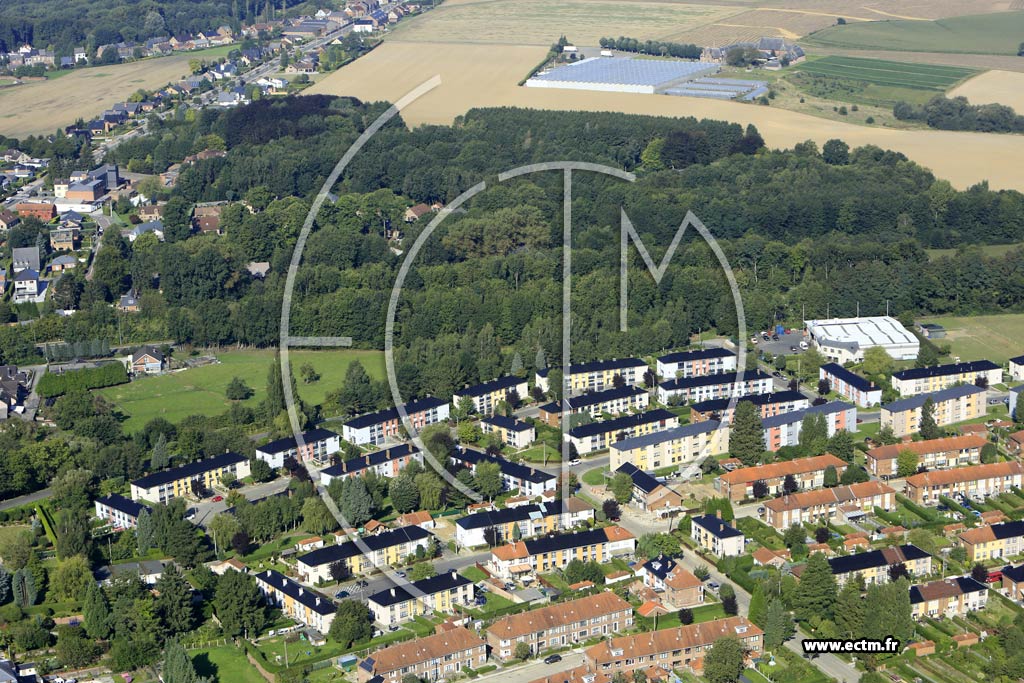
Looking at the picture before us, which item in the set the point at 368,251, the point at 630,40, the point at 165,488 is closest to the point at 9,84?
the point at 630,40

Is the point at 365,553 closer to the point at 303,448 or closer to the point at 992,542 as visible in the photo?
the point at 303,448

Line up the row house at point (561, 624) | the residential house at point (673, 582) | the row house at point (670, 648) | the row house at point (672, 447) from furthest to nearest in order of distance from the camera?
the row house at point (672, 447), the residential house at point (673, 582), the row house at point (561, 624), the row house at point (670, 648)

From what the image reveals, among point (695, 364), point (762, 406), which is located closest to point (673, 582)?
point (762, 406)

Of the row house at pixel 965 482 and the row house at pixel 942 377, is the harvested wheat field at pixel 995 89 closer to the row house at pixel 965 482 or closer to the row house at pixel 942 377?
the row house at pixel 942 377

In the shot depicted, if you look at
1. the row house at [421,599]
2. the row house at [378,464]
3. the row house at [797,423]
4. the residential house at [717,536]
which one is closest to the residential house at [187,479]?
the row house at [378,464]

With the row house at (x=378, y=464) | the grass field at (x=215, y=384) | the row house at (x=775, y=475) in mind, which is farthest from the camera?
the grass field at (x=215, y=384)
